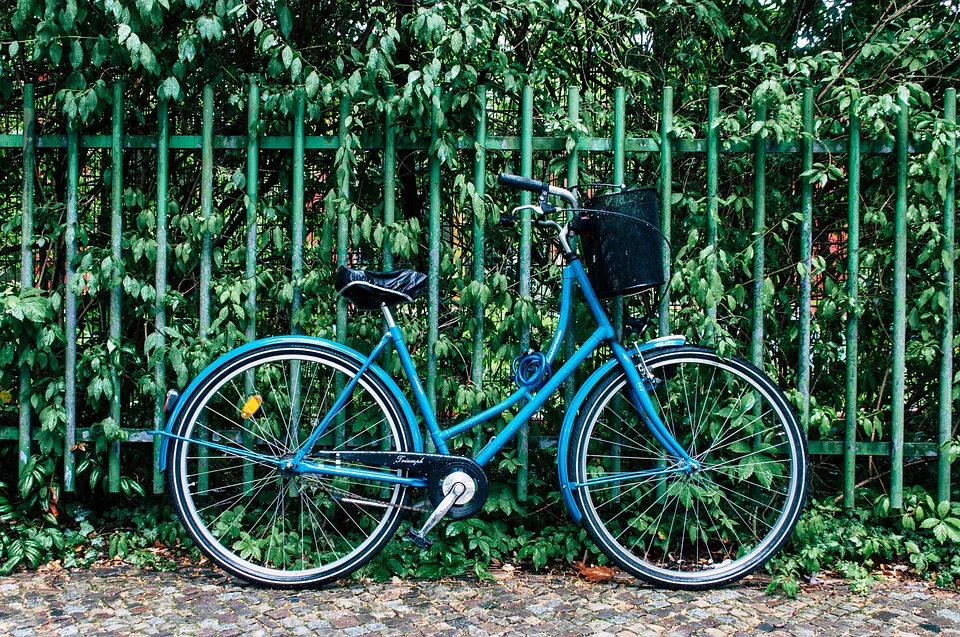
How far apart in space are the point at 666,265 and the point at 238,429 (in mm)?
1981

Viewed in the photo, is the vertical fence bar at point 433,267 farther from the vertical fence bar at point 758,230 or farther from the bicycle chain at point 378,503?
the vertical fence bar at point 758,230

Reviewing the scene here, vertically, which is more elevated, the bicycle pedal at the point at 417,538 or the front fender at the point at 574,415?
the front fender at the point at 574,415

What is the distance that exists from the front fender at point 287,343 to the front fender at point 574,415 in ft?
1.85

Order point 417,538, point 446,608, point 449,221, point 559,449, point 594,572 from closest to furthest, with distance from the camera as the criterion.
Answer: point 446,608
point 417,538
point 559,449
point 594,572
point 449,221

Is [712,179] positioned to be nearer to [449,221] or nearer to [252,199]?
[449,221]

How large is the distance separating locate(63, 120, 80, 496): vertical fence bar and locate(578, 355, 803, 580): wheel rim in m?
2.20

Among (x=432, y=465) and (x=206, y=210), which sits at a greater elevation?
(x=206, y=210)

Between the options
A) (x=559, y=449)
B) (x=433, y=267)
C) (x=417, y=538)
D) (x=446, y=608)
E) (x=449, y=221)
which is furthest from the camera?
(x=449, y=221)

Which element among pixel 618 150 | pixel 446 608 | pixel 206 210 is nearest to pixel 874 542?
pixel 446 608

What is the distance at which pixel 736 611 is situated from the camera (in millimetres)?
3488

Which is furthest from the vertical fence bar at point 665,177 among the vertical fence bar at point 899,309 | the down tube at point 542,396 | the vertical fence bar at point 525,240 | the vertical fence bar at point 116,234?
the vertical fence bar at point 116,234

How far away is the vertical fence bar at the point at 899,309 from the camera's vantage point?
390cm

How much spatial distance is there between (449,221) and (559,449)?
3.66 feet

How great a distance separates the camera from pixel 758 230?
392 centimetres
